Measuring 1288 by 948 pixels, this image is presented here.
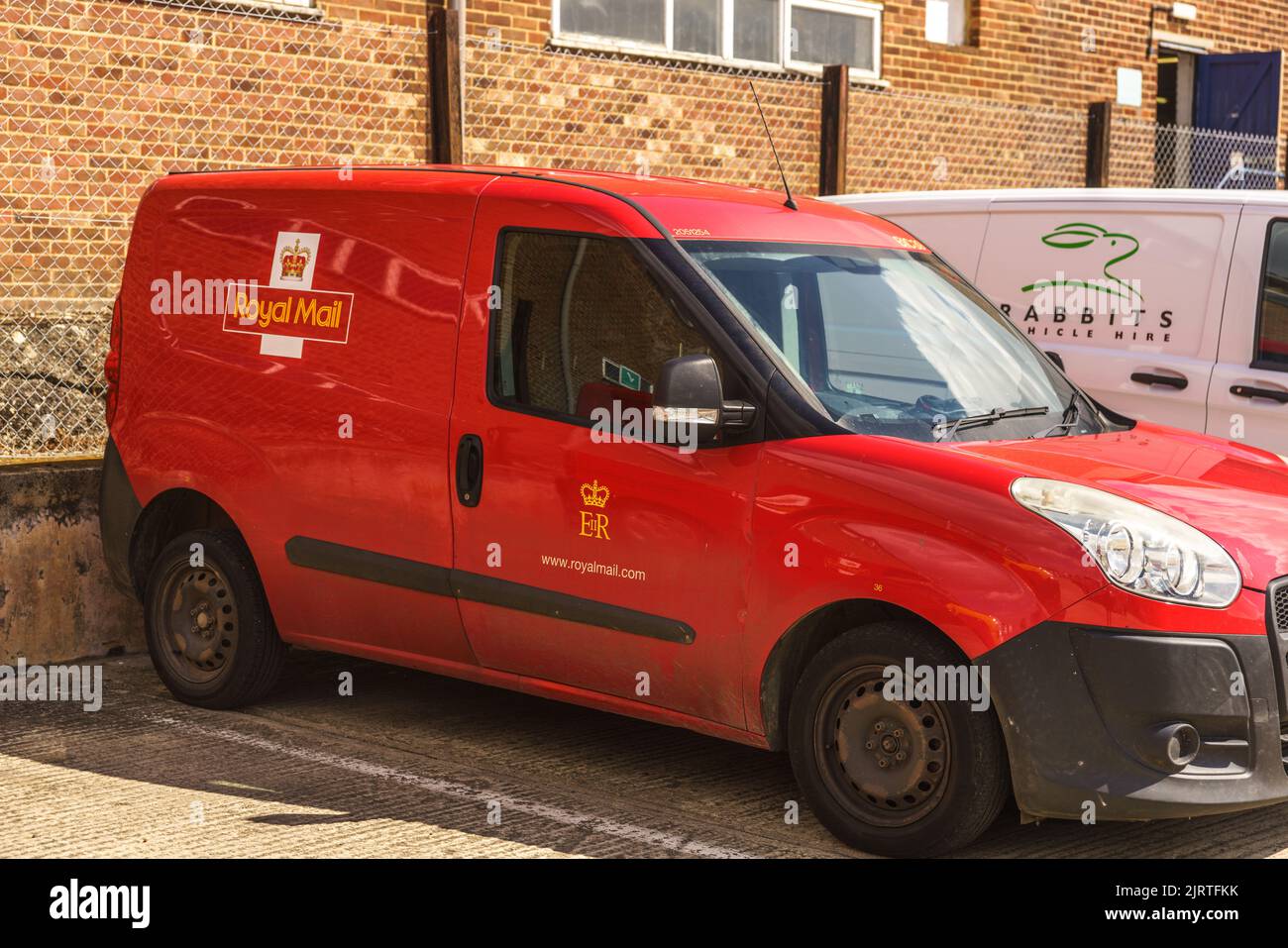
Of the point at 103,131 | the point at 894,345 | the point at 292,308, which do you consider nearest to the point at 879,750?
the point at 894,345

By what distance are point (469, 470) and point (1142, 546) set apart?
2.22m

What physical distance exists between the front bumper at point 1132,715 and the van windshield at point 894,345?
86cm

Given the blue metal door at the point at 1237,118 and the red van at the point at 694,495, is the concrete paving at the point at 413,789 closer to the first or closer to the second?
the red van at the point at 694,495

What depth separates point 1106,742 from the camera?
4.56m

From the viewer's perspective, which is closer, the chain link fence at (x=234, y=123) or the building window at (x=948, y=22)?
the chain link fence at (x=234, y=123)

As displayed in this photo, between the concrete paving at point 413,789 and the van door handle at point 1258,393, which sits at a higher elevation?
the van door handle at point 1258,393

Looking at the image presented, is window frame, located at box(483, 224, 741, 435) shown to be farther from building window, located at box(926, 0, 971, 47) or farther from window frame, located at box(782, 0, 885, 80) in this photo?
building window, located at box(926, 0, 971, 47)

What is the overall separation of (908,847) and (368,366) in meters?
2.49

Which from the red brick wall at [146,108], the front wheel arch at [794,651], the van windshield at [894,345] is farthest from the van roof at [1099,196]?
the red brick wall at [146,108]

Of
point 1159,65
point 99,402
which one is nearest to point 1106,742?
point 99,402

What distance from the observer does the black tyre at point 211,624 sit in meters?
6.44

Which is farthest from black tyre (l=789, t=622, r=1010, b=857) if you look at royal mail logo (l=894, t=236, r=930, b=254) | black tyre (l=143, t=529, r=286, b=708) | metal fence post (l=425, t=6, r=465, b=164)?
metal fence post (l=425, t=6, r=465, b=164)

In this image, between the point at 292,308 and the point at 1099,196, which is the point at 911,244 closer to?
the point at 292,308

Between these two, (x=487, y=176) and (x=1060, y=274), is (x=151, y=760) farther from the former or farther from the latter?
(x=1060, y=274)
